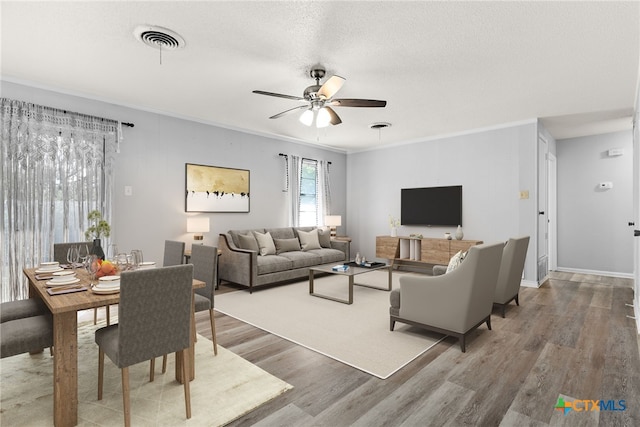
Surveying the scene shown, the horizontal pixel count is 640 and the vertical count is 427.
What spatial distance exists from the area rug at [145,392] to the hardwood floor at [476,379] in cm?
14

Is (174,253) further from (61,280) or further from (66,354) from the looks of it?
(66,354)

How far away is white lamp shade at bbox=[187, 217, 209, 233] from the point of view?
197 inches

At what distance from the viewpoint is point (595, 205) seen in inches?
252

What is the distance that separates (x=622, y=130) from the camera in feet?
20.0

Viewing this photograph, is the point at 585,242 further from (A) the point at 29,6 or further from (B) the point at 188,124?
(A) the point at 29,6

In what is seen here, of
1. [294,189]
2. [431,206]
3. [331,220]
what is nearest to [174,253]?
[294,189]

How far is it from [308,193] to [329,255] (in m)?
1.70

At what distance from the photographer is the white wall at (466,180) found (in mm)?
5480

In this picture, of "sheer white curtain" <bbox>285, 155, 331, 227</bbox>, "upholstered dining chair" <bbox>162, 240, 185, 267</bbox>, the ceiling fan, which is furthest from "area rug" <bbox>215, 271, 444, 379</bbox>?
the ceiling fan

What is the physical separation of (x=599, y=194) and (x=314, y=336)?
6418 mm

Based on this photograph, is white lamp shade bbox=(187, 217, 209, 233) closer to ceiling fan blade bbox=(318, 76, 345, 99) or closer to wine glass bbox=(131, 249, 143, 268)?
wine glass bbox=(131, 249, 143, 268)

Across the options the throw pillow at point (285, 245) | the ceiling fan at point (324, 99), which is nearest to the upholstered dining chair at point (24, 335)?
the ceiling fan at point (324, 99)

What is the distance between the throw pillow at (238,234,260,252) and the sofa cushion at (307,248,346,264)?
1.13m

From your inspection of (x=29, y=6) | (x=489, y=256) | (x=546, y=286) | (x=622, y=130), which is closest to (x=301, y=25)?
(x=29, y=6)
